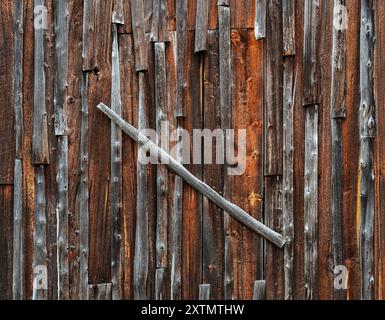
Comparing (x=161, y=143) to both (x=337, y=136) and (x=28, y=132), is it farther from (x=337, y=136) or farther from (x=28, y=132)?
(x=337, y=136)

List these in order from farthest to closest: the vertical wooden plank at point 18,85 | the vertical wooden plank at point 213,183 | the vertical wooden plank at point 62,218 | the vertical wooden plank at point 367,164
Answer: the vertical wooden plank at point 18,85 < the vertical wooden plank at point 62,218 < the vertical wooden plank at point 213,183 < the vertical wooden plank at point 367,164

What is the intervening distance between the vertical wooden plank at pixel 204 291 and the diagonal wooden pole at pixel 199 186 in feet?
1.87

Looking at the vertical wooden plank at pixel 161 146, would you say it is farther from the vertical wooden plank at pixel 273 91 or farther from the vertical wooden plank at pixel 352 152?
the vertical wooden plank at pixel 352 152

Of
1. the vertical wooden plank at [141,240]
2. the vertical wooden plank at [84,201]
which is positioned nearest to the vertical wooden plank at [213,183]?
the vertical wooden plank at [141,240]

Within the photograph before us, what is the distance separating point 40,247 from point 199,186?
4.50 feet

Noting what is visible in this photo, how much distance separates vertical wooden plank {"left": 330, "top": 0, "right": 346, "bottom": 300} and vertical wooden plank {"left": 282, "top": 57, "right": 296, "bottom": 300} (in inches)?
12.1

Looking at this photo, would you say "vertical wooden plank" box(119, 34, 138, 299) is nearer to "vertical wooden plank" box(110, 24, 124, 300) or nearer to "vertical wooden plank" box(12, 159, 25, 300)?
"vertical wooden plank" box(110, 24, 124, 300)

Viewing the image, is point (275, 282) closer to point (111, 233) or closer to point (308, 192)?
point (308, 192)

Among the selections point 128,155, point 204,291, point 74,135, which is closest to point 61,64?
point 74,135

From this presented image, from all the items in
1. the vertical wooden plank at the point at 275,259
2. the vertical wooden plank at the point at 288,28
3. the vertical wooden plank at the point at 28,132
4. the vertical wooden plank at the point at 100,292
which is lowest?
the vertical wooden plank at the point at 100,292

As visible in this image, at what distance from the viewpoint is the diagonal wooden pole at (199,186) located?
472cm

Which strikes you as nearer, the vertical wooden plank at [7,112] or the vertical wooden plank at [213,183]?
the vertical wooden plank at [213,183]

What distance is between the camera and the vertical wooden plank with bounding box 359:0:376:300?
4.67 metres

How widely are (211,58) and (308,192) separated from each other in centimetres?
129
